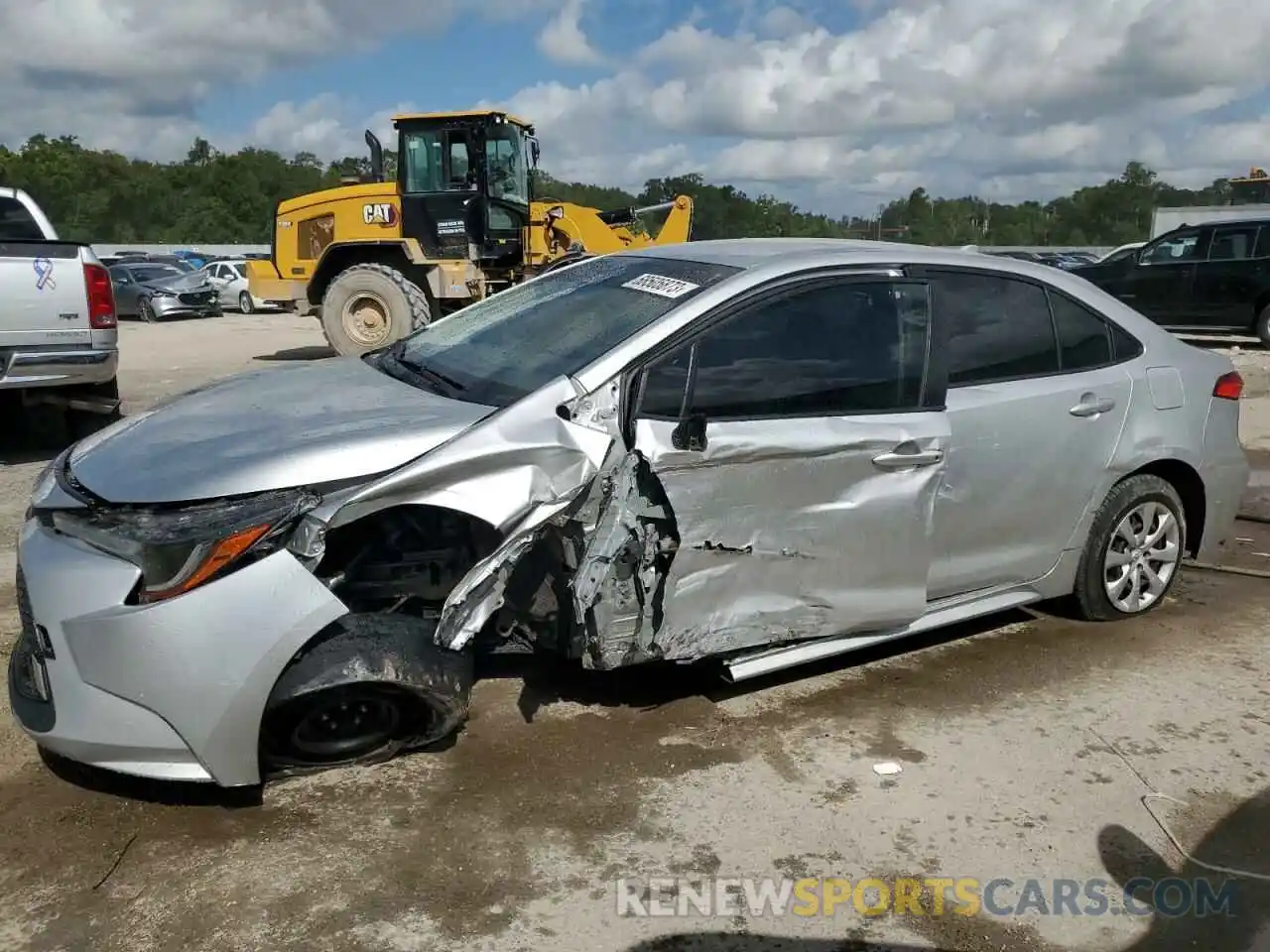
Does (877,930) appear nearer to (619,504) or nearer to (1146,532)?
(619,504)

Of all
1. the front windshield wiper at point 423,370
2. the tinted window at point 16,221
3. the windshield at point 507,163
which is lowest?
the front windshield wiper at point 423,370

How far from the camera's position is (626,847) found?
121 inches

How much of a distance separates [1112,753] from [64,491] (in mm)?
3506

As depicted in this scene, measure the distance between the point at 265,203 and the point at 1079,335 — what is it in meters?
63.4

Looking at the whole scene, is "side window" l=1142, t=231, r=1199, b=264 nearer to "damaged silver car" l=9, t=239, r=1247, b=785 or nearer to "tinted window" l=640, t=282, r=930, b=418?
"damaged silver car" l=9, t=239, r=1247, b=785

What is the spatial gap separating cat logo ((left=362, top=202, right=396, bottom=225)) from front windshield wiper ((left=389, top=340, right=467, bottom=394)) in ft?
31.7

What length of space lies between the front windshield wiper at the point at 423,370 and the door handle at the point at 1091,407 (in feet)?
7.96

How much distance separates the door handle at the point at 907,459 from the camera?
369 cm

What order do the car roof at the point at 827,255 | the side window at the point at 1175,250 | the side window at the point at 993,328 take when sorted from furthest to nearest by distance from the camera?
the side window at the point at 1175,250, the side window at the point at 993,328, the car roof at the point at 827,255

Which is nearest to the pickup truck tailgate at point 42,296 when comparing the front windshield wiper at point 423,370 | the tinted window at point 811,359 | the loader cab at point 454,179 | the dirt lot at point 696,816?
the dirt lot at point 696,816

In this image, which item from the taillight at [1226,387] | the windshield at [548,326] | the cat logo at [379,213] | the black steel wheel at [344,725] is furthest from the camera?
the cat logo at [379,213]

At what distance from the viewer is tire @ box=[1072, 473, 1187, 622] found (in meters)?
4.52

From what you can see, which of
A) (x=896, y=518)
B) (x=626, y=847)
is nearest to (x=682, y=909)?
(x=626, y=847)

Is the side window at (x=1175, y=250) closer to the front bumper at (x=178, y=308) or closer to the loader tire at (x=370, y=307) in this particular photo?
the loader tire at (x=370, y=307)
